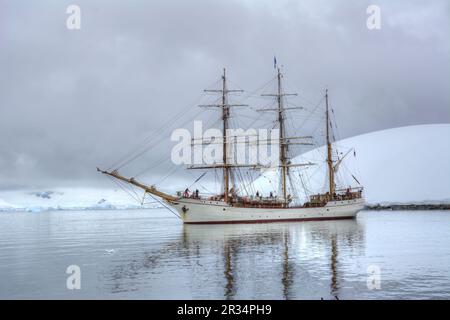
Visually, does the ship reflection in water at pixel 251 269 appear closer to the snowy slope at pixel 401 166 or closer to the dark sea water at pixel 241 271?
the dark sea water at pixel 241 271

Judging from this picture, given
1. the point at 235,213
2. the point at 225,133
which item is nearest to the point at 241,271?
the point at 235,213

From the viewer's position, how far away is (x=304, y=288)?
66.1ft

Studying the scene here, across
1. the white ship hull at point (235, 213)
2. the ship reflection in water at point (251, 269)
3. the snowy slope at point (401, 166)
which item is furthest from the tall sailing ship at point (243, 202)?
the snowy slope at point (401, 166)

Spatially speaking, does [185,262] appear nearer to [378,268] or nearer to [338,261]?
[338,261]

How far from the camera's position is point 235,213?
7300 centimetres

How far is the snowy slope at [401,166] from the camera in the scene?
460 feet

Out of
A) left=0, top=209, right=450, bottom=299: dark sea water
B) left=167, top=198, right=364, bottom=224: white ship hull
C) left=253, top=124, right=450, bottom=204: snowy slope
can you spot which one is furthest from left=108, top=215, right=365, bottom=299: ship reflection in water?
left=253, top=124, right=450, bottom=204: snowy slope

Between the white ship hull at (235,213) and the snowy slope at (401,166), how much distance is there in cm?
5127

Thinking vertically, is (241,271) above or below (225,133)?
below

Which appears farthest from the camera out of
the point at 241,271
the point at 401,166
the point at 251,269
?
the point at 401,166

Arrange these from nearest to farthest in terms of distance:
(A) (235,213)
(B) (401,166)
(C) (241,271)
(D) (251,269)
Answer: (C) (241,271), (D) (251,269), (A) (235,213), (B) (401,166)

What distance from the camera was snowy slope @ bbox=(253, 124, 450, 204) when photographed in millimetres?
140250

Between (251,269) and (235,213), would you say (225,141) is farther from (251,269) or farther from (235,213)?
(251,269)

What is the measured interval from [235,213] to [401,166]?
92255mm
